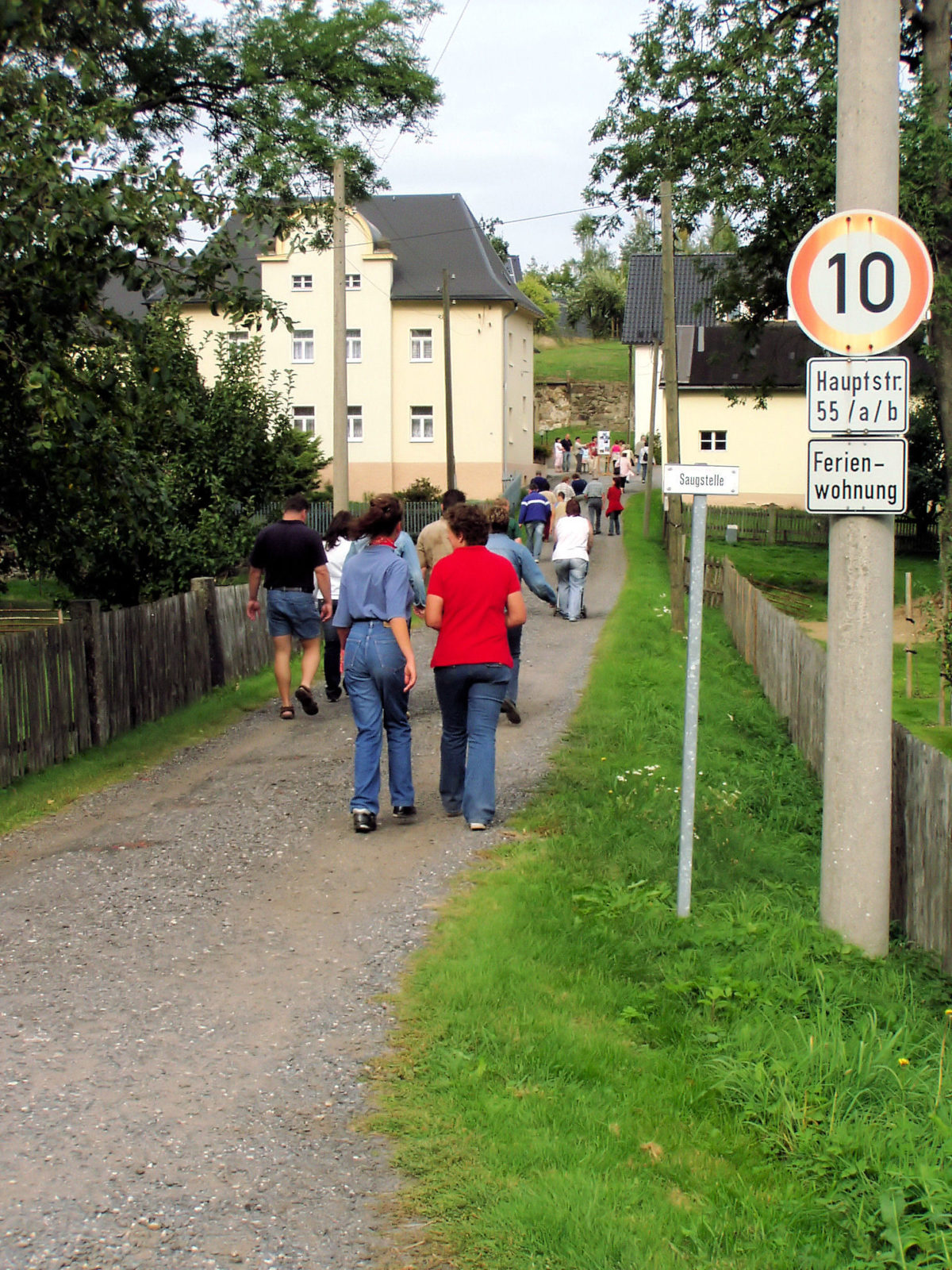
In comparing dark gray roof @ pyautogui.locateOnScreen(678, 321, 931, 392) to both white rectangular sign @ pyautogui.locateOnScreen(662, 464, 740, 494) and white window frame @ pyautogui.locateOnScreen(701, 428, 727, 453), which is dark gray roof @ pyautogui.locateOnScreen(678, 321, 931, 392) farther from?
white rectangular sign @ pyautogui.locateOnScreen(662, 464, 740, 494)

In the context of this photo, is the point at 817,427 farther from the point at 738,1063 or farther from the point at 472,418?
→ the point at 472,418

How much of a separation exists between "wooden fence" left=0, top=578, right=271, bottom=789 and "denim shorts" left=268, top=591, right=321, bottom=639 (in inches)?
45.3

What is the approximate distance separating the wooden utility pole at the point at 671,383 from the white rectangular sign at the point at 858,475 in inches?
552

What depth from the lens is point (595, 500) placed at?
3975 cm

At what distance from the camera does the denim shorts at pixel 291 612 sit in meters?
11.3

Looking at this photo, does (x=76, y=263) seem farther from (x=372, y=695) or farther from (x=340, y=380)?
(x=340, y=380)

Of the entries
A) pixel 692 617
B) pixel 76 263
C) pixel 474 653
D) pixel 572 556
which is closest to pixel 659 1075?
pixel 692 617

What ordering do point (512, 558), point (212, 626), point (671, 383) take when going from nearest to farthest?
point (512, 558), point (212, 626), point (671, 383)

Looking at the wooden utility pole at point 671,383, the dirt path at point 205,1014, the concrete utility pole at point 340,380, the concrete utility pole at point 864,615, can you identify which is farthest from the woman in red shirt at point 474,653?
the concrete utility pole at point 340,380

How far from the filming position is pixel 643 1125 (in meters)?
4.00

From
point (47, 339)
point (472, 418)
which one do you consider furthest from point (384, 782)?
point (472, 418)

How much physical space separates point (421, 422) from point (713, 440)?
10711 millimetres

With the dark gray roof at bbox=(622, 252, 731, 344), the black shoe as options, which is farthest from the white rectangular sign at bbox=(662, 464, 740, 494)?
the dark gray roof at bbox=(622, 252, 731, 344)

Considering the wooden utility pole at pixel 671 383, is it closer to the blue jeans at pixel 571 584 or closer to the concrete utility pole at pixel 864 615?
the blue jeans at pixel 571 584
